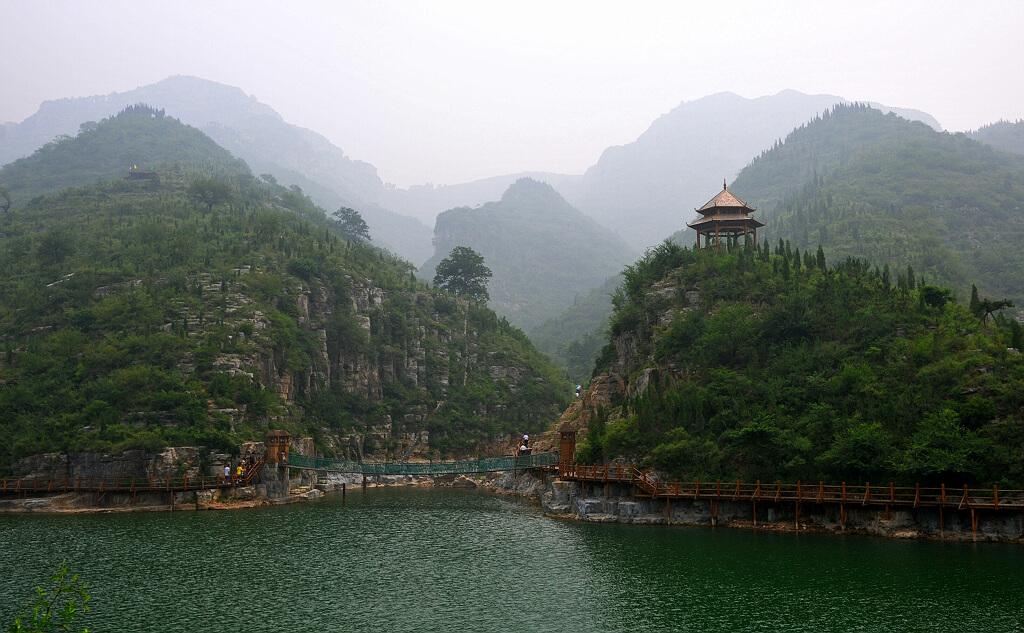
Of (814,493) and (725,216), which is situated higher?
(725,216)

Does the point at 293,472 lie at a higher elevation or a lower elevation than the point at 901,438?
lower

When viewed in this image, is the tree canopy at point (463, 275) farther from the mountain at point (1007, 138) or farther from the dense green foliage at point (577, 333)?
the mountain at point (1007, 138)

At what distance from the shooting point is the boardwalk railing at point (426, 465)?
178ft

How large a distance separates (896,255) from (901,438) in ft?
229

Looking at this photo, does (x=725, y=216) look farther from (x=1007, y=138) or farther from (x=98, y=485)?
(x=1007, y=138)

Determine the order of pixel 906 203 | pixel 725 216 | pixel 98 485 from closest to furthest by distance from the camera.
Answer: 1. pixel 98 485
2. pixel 725 216
3. pixel 906 203

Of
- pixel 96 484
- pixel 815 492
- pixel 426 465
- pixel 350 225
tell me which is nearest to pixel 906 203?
pixel 350 225

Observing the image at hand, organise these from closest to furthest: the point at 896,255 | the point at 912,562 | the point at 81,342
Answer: the point at 912,562 → the point at 81,342 → the point at 896,255

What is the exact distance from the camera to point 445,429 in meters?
83.9

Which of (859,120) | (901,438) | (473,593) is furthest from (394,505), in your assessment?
(859,120)

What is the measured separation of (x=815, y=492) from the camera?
36312mm

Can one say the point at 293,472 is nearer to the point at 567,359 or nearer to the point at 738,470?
the point at 738,470

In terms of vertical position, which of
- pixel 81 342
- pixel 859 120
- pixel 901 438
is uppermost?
pixel 859 120

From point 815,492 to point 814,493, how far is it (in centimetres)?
11
